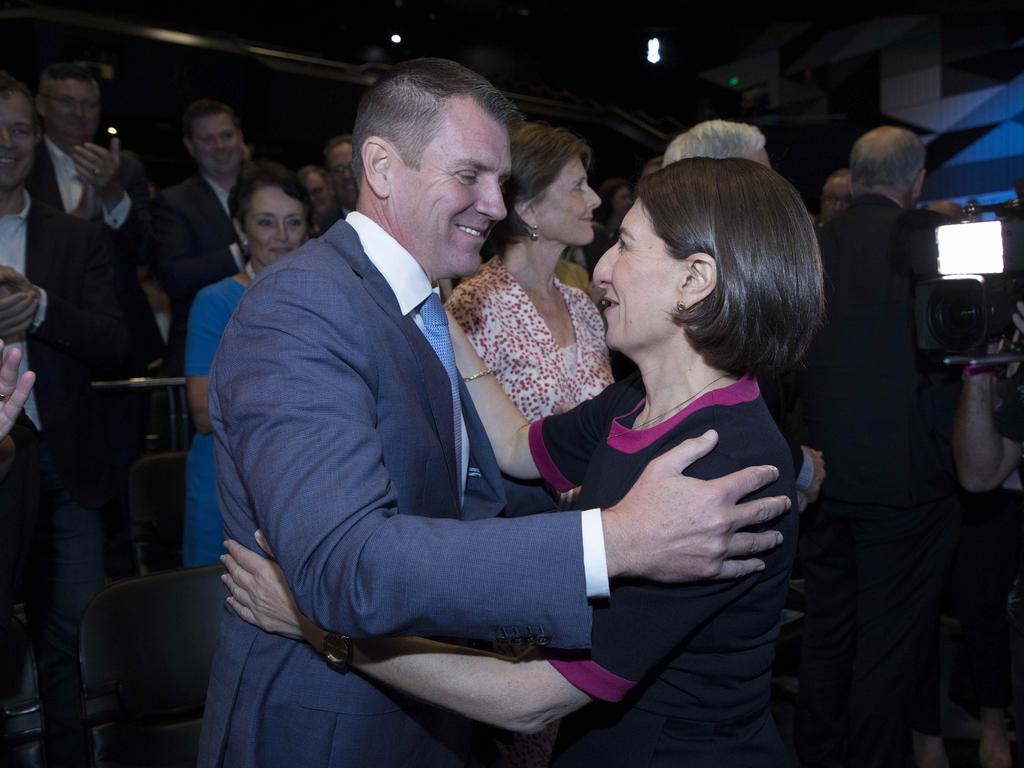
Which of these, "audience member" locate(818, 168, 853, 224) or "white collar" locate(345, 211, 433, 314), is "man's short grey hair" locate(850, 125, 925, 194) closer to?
"white collar" locate(345, 211, 433, 314)

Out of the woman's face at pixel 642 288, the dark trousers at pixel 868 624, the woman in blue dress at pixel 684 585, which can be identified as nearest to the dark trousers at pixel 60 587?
the woman in blue dress at pixel 684 585

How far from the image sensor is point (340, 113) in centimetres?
1049

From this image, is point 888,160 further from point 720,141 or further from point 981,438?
point 981,438

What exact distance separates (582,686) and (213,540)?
6.32ft

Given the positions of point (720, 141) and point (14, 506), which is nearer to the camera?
point (14, 506)

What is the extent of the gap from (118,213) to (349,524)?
305 cm

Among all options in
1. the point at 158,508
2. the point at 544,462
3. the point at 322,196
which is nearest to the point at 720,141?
the point at 544,462

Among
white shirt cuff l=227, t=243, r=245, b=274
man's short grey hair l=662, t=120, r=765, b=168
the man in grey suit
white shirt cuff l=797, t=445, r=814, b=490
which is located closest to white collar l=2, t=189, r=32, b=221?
white shirt cuff l=227, t=243, r=245, b=274

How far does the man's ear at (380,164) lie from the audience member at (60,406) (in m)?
1.51

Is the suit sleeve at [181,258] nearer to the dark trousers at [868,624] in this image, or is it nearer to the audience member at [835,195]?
the dark trousers at [868,624]

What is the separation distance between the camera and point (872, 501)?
2875 mm

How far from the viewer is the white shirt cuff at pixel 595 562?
1.04 meters

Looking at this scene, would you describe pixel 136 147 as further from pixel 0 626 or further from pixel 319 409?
pixel 319 409

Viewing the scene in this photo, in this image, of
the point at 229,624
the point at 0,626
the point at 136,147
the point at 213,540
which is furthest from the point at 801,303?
the point at 136,147
